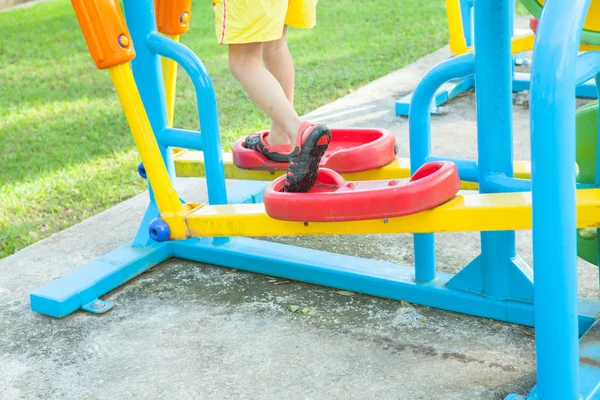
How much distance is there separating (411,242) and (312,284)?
445mm

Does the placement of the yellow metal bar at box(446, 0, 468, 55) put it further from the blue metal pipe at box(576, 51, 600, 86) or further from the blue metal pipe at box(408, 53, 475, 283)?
the blue metal pipe at box(576, 51, 600, 86)

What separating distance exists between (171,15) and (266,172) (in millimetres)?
575

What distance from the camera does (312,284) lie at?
8.14 ft

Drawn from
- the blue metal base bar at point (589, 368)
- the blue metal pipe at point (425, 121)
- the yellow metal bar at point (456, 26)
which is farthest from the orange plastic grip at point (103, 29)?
the yellow metal bar at point (456, 26)

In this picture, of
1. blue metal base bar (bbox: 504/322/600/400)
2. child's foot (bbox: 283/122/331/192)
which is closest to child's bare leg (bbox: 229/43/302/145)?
child's foot (bbox: 283/122/331/192)

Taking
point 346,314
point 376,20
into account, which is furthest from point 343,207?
point 376,20

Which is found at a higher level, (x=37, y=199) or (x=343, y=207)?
(x=343, y=207)

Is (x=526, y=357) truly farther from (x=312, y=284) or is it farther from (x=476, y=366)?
(x=312, y=284)

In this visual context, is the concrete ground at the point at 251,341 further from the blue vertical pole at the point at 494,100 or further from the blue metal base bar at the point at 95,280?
the blue vertical pole at the point at 494,100

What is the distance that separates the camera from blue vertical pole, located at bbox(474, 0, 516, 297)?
1980 millimetres

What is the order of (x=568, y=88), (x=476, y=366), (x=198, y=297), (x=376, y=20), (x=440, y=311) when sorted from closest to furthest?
(x=568, y=88)
(x=476, y=366)
(x=440, y=311)
(x=198, y=297)
(x=376, y=20)

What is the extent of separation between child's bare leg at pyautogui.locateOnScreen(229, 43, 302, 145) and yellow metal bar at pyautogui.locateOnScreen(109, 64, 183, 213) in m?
0.36

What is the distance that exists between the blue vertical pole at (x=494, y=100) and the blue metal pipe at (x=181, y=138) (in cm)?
91

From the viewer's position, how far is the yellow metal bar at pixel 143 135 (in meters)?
2.25
